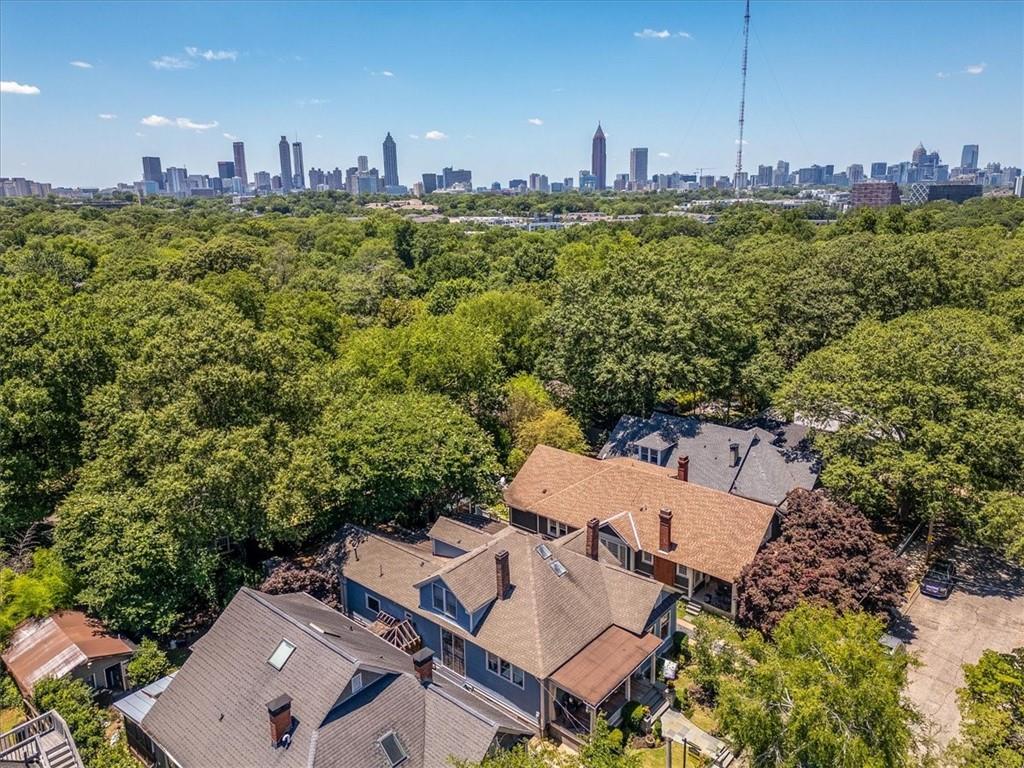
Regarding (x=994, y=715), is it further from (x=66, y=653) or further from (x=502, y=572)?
(x=66, y=653)

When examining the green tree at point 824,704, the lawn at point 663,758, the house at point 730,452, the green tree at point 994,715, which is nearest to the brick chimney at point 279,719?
the lawn at point 663,758

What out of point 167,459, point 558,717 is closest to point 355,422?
point 167,459

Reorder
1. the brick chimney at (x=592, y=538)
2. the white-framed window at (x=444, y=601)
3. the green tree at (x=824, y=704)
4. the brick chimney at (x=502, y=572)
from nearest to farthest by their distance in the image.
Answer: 1. the green tree at (x=824, y=704)
2. the brick chimney at (x=502, y=572)
3. the white-framed window at (x=444, y=601)
4. the brick chimney at (x=592, y=538)

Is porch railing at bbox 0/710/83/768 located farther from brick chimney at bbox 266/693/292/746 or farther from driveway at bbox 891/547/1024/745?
driveway at bbox 891/547/1024/745

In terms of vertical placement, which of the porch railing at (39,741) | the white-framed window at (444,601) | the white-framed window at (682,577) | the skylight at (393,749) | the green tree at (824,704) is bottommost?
the white-framed window at (682,577)

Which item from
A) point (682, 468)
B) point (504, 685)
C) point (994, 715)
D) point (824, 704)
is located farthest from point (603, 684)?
point (682, 468)

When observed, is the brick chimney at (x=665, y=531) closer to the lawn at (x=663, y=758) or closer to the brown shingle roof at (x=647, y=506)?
the brown shingle roof at (x=647, y=506)

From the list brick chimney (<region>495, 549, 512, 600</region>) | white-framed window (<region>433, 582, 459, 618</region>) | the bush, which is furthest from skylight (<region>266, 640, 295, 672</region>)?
brick chimney (<region>495, 549, 512, 600</region>)

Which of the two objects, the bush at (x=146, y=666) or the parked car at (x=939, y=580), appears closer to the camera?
the bush at (x=146, y=666)
